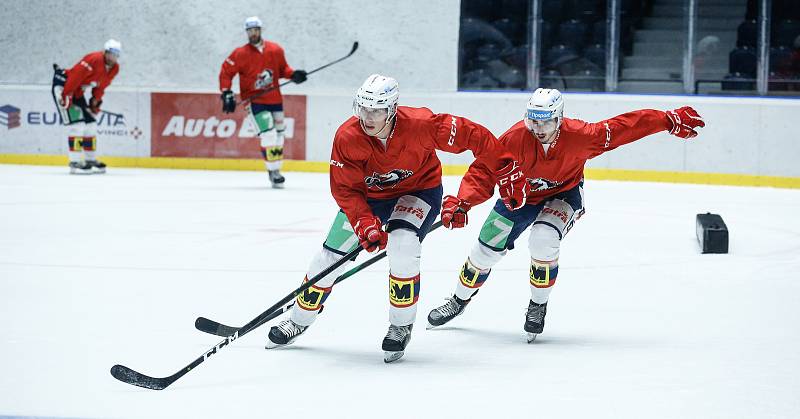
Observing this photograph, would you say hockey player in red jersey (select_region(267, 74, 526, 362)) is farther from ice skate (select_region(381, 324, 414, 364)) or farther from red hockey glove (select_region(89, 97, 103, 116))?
red hockey glove (select_region(89, 97, 103, 116))

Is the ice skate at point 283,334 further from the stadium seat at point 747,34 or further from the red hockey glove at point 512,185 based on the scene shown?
the stadium seat at point 747,34

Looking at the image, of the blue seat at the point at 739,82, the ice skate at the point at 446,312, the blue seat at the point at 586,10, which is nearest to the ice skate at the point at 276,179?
the blue seat at the point at 586,10

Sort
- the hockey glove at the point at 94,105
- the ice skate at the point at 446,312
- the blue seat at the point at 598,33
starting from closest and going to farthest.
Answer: the ice skate at the point at 446,312 → the hockey glove at the point at 94,105 → the blue seat at the point at 598,33

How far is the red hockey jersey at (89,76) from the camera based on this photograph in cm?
1157

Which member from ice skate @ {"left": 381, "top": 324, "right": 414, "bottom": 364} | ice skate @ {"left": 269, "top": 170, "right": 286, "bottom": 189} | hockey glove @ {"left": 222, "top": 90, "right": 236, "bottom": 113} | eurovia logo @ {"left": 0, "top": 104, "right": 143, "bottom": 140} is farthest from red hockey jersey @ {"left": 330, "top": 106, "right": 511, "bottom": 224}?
eurovia logo @ {"left": 0, "top": 104, "right": 143, "bottom": 140}

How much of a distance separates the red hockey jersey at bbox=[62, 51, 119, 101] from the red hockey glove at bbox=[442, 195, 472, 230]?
846 cm

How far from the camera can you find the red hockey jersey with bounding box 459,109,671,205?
4.24 metres

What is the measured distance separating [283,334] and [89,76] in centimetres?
833

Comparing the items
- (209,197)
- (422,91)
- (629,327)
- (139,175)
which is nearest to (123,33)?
(139,175)

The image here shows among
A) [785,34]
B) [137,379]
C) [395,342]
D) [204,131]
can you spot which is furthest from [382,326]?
[785,34]

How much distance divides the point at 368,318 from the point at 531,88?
27.0 feet

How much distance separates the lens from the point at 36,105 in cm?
1256

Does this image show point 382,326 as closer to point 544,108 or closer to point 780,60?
point 544,108

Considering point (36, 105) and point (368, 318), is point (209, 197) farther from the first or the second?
point (368, 318)
